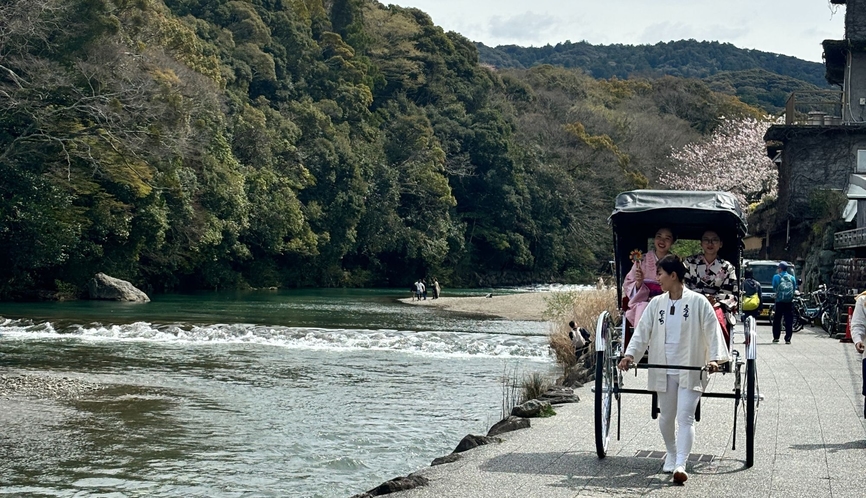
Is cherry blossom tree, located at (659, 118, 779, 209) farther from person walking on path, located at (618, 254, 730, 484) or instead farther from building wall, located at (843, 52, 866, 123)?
Result: person walking on path, located at (618, 254, 730, 484)

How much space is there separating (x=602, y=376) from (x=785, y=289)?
50.8ft

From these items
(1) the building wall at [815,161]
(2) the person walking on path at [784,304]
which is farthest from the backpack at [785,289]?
(1) the building wall at [815,161]

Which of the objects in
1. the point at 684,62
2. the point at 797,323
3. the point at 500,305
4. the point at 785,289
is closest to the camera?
the point at 785,289

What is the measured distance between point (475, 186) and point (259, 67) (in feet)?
63.1

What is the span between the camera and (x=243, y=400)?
53.8ft

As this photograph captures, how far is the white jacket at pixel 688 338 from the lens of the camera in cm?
775

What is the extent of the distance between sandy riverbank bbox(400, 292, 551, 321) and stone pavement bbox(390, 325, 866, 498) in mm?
26263

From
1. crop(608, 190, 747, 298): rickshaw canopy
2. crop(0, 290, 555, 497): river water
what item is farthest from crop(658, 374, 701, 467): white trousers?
crop(0, 290, 555, 497): river water

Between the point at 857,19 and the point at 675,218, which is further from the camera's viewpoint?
the point at 857,19

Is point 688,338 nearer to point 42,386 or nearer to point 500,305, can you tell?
point 42,386

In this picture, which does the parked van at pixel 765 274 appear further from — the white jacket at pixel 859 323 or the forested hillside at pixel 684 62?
the forested hillside at pixel 684 62

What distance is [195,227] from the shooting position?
47.7 metres

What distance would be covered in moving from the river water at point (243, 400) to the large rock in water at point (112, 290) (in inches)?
318

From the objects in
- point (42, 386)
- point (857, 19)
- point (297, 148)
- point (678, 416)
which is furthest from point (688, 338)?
point (297, 148)
